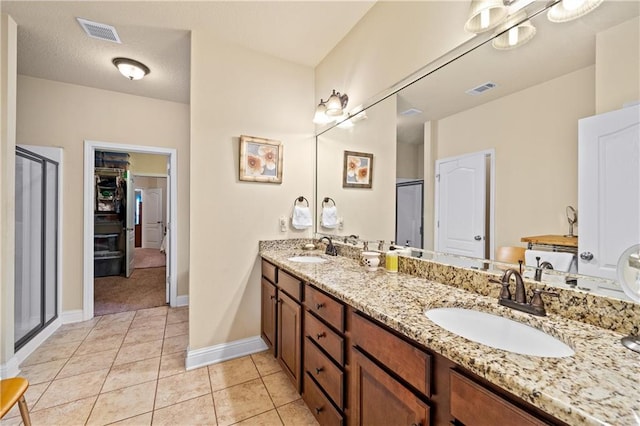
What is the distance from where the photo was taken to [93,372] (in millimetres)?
2080

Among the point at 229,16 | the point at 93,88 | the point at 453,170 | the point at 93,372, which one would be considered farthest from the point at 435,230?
the point at 93,88

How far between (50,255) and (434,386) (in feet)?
12.1

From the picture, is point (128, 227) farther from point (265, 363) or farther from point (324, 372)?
point (324, 372)

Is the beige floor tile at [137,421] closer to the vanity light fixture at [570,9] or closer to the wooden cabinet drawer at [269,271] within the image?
the wooden cabinet drawer at [269,271]

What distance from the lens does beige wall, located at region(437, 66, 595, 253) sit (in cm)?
96

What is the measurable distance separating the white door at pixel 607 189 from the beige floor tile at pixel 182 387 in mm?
2258

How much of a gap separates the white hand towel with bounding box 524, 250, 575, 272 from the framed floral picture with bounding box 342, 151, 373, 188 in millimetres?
1160

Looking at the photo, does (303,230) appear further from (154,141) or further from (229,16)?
(154,141)

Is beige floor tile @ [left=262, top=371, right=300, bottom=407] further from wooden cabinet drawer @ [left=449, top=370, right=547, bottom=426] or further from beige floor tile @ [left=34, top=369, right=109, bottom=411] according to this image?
wooden cabinet drawer @ [left=449, top=370, right=547, bottom=426]

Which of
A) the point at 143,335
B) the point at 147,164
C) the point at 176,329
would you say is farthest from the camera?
the point at 147,164

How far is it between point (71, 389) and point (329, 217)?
2259 millimetres

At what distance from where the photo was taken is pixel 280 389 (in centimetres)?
190

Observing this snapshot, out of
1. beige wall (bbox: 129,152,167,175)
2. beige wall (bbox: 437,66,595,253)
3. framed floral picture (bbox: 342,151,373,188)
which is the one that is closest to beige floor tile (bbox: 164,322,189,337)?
framed floral picture (bbox: 342,151,373,188)

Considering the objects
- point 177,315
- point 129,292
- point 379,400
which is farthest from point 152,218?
point 379,400
